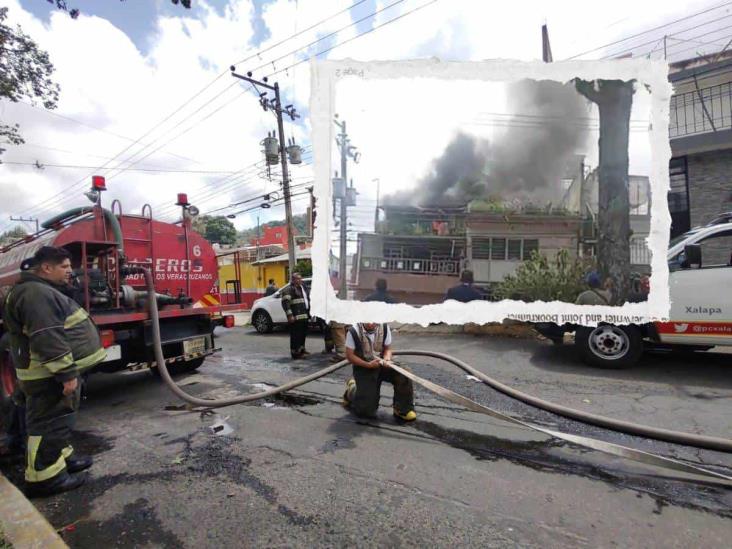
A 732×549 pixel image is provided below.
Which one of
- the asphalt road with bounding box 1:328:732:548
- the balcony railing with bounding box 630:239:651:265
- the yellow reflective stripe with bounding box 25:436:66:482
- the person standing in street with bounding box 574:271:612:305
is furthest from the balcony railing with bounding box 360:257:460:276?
the yellow reflective stripe with bounding box 25:436:66:482

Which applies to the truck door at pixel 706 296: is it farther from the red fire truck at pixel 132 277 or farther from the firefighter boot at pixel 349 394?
the red fire truck at pixel 132 277

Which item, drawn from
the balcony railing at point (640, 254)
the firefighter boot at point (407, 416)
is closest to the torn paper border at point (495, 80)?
the balcony railing at point (640, 254)

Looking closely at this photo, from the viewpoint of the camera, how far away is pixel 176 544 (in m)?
2.19

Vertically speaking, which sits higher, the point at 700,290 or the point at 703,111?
the point at 703,111

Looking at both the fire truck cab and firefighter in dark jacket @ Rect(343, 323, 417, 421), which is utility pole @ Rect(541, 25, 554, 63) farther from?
the fire truck cab

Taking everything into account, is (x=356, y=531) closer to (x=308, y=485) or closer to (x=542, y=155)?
(x=308, y=485)

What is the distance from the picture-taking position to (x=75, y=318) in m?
3.11

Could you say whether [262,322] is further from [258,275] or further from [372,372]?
[258,275]

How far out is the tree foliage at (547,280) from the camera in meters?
1.87

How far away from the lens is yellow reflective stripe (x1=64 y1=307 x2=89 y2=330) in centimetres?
303

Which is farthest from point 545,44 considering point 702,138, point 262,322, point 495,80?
point 262,322

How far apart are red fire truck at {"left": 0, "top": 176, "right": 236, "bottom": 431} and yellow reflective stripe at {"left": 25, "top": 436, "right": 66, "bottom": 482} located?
1628mm

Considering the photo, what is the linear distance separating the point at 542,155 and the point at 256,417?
358 centimetres

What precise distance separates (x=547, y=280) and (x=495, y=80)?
0.98 meters
